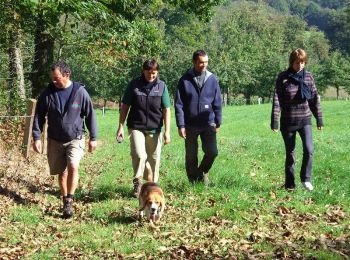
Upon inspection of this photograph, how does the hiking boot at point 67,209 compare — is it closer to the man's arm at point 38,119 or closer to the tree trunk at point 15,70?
the man's arm at point 38,119

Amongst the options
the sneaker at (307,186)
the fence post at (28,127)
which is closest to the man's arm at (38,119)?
the fence post at (28,127)

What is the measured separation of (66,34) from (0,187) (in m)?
8.15

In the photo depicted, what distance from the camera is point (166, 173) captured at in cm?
1034

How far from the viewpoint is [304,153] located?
7.88 m

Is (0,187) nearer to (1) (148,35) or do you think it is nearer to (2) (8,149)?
(2) (8,149)

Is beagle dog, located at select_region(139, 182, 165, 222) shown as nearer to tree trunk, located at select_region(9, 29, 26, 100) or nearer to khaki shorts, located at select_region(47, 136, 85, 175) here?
khaki shorts, located at select_region(47, 136, 85, 175)

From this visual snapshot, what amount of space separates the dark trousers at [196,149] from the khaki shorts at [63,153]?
1.82 m

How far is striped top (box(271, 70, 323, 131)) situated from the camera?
7762 millimetres

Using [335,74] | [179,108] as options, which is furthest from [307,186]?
[335,74]

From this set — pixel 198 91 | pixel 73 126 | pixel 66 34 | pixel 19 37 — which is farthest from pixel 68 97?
pixel 66 34

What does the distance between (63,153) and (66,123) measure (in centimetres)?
50

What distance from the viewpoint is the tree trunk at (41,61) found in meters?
16.1

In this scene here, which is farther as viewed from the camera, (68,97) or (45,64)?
(45,64)

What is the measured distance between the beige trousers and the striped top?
1960mm
